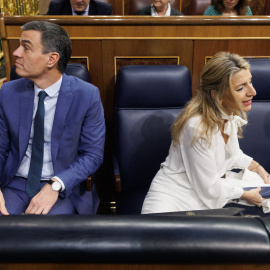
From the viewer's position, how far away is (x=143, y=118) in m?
1.13

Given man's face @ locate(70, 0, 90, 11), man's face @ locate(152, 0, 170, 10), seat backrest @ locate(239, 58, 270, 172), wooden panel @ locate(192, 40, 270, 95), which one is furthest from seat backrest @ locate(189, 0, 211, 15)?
seat backrest @ locate(239, 58, 270, 172)

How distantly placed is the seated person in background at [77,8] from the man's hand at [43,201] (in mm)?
1087

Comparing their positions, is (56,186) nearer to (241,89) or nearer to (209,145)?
(209,145)

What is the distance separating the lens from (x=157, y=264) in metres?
0.32

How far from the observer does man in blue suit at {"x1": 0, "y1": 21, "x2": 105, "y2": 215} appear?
0.91 meters

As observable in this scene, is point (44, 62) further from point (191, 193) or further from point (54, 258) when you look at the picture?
point (54, 258)

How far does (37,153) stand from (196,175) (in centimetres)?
44

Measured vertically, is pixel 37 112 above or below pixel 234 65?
below

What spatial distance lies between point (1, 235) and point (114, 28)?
1.03 m

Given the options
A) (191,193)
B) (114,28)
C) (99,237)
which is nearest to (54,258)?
(99,237)

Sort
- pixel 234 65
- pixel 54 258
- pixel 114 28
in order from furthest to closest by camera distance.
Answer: pixel 114 28
pixel 234 65
pixel 54 258

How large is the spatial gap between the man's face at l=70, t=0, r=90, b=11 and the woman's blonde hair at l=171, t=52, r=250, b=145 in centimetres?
98

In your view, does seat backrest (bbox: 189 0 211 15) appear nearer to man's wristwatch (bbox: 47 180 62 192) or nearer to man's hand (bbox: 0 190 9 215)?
man's wristwatch (bbox: 47 180 62 192)

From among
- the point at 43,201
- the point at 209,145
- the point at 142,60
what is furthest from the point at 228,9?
the point at 43,201
